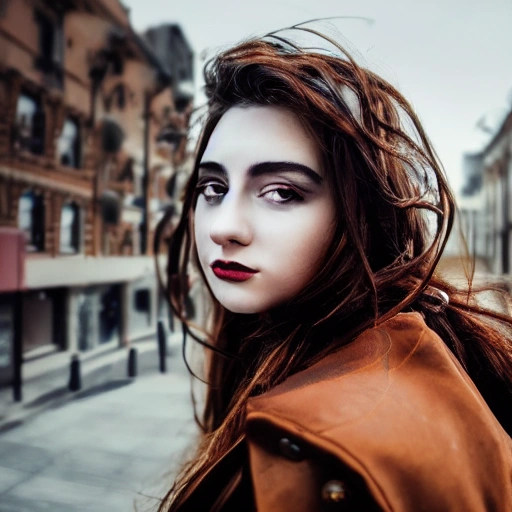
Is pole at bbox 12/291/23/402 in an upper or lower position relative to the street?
upper

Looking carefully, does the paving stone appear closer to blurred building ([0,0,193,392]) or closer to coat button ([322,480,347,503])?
blurred building ([0,0,193,392])

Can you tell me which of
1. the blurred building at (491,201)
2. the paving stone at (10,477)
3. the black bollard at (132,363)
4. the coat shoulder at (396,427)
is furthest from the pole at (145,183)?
the blurred building at (491,201)

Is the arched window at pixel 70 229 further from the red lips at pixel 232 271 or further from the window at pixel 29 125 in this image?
the red lips at pixel 232 271

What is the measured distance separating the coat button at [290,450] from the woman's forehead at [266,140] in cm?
45

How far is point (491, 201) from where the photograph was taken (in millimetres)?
1139

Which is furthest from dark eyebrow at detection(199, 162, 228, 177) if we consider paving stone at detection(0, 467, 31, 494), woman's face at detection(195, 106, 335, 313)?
paving stone at detection(0, 467, 31, 494)

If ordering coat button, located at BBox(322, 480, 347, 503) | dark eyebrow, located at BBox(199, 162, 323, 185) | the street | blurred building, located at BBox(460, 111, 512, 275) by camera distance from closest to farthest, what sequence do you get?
coat button, located at BBox(322, 480, 347, 503) < dark eyebrow, located at BBox(199, 162, 323, 185) < the street < blurred building, located at BBox(460, 111, 512, 275)

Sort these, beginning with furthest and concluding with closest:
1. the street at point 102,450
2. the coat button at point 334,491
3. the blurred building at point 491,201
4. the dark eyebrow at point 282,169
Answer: the blurred building at point 491,201 < the street at point 102,450 < the dark eyebrow at point 282,169 < the coat button at point 334,491

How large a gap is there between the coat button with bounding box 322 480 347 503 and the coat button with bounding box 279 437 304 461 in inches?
1.8

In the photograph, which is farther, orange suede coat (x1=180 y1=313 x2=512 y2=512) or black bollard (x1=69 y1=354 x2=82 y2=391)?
black bollard (x1=69 y1=354 x2=82 y2=391)

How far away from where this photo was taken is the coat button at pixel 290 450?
52 centimetres

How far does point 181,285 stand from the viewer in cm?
110

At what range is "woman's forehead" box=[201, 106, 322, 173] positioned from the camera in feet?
2.42

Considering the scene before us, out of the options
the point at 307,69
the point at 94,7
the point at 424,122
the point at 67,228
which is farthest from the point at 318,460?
the point at 94,7
